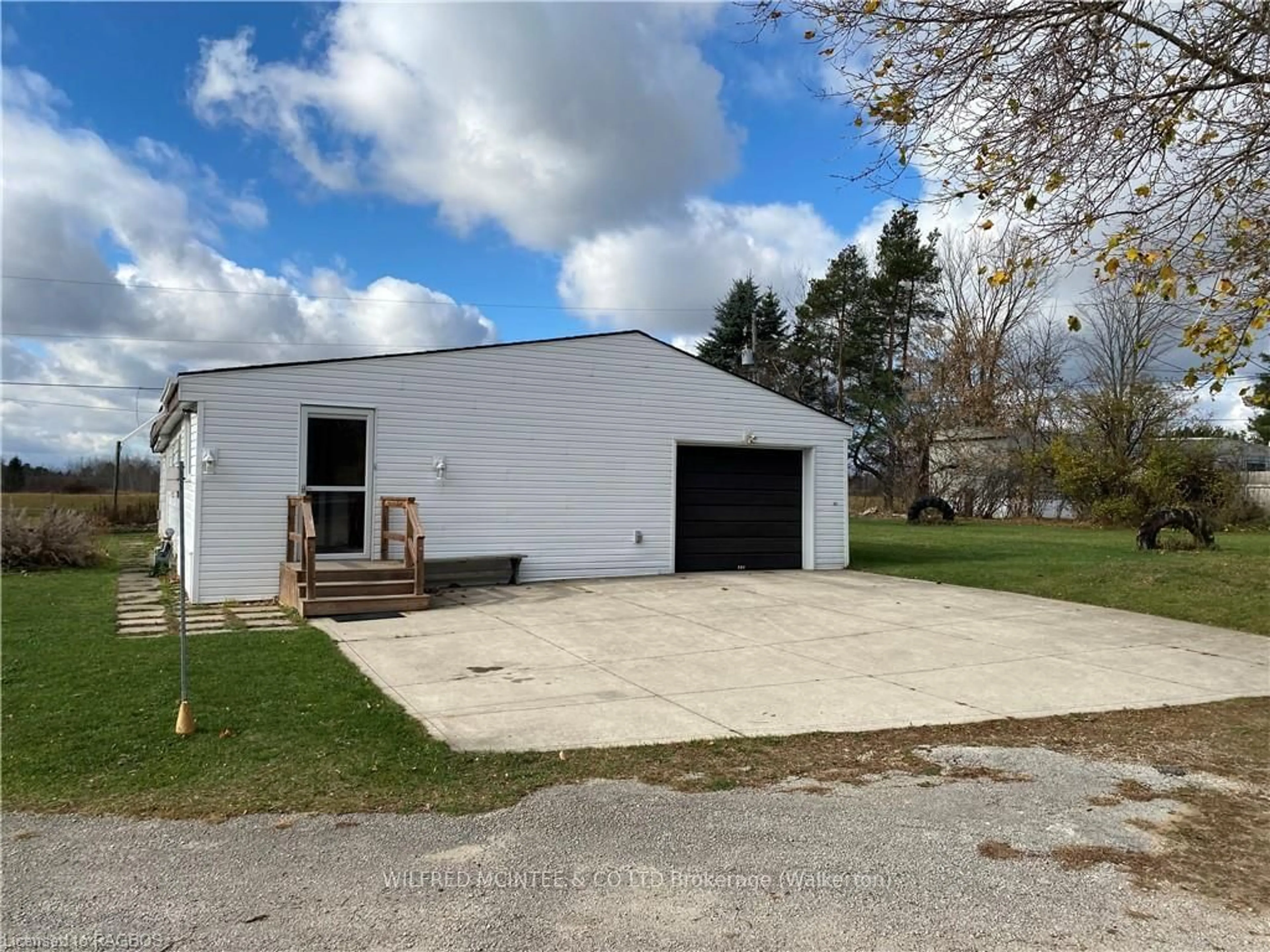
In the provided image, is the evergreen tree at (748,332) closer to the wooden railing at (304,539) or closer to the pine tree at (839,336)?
the pine tree at (839,336)

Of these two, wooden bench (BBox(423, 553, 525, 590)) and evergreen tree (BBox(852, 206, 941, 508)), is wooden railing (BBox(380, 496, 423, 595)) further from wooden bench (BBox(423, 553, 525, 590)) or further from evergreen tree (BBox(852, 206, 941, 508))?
evergreen tree (BBox(852, 206, 941, 508))

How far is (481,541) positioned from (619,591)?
212 centimetres

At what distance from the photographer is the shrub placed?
1412 centimetres

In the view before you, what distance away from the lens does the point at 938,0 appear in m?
5.69

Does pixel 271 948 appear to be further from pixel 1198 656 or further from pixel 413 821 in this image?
pixel 1198 656

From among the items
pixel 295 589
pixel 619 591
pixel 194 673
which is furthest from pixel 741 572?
pixel 194 673

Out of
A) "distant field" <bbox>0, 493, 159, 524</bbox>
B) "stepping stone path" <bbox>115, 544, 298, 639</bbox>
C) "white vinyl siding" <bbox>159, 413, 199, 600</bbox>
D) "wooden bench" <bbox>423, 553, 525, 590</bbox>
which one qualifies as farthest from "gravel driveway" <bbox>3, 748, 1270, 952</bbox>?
"distant field" <bbox>0, 493, 159, 524</bbox>

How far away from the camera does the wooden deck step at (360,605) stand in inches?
367

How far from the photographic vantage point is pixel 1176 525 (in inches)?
625

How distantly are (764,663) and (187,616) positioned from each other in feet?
21.0

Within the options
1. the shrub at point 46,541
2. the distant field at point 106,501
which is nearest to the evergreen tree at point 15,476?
the distant field at point 106,501

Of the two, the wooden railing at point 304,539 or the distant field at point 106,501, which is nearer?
the wooden railing at point 304,539

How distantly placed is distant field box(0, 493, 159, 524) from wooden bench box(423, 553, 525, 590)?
15.2 m

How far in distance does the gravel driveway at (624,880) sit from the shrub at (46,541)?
1272 centimetres
